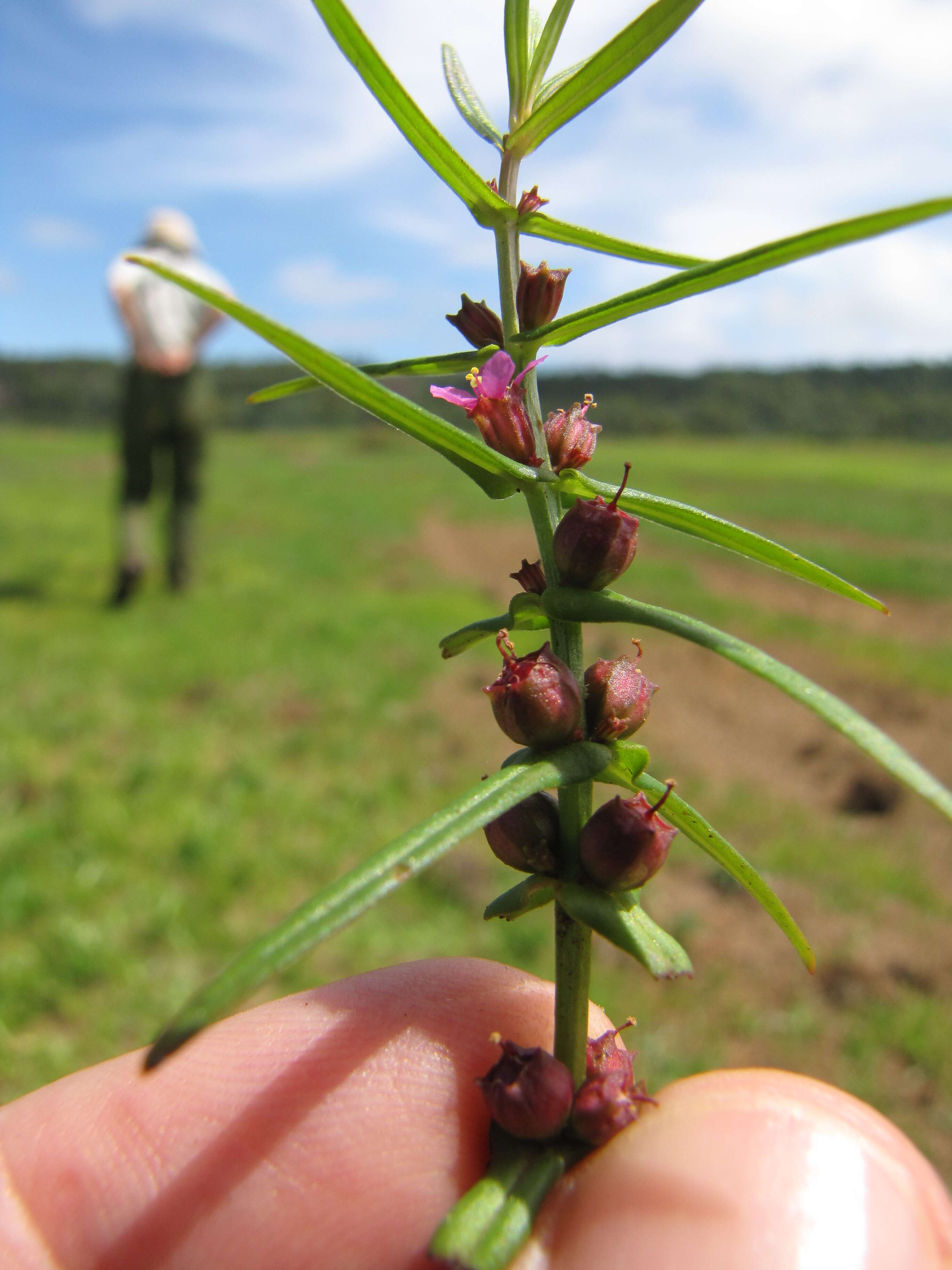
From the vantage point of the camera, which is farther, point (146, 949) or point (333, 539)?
point (333, 539)

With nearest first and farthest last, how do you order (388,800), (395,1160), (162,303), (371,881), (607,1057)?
(371,881)
(607,1057)
(395,1160)
(388,800)
(162,303)

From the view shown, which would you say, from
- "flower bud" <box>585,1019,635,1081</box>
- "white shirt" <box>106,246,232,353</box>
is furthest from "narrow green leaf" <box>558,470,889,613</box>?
"white shirt" <box>106,246,232,353</box>

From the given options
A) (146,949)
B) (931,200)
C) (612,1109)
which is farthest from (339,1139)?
(146,949)

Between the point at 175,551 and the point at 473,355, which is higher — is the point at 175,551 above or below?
below

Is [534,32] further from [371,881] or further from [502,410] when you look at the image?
[371,881]

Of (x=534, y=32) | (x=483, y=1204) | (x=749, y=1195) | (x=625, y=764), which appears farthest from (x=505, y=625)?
(x=749, y=1195)

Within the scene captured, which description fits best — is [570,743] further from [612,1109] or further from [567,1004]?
[612,1109]

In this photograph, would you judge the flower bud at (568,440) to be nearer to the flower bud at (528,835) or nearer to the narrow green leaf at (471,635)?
the narrow green leaf at (471,635)

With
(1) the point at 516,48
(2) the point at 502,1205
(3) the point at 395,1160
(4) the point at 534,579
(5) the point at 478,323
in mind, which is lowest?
(3) the point at 395,1160
